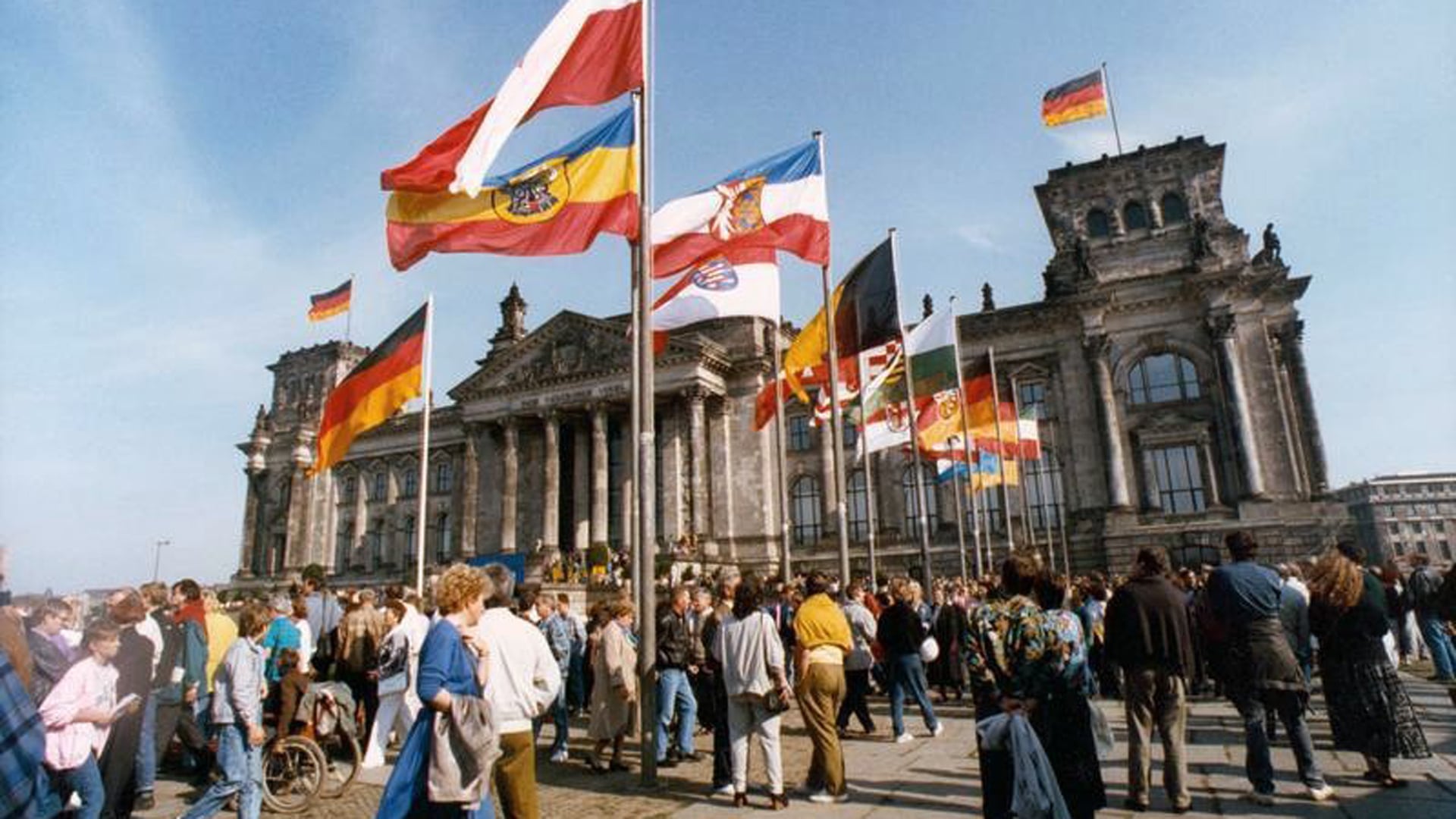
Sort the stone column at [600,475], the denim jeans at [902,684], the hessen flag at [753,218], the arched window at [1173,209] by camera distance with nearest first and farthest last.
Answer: the denim jeans at [902,684], the hessen flag at [753,218], the arched window at [1173,209], the stone column at [600,475]

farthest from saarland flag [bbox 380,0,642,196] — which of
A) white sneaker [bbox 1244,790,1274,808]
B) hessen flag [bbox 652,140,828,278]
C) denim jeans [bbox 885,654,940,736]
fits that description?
white sneaker [bbox 1244,790,1274,808]

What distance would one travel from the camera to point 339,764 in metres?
11.1

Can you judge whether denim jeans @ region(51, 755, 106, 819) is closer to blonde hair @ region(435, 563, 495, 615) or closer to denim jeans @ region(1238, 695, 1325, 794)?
blonde hair @ region(435, 563, 495, 615)

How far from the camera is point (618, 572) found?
3778 cm

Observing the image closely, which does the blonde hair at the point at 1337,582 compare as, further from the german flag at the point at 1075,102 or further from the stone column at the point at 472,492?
the stone column at the point at 472,492

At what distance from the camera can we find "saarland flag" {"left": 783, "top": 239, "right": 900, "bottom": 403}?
52.2 ft

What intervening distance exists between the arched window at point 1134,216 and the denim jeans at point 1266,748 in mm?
35551

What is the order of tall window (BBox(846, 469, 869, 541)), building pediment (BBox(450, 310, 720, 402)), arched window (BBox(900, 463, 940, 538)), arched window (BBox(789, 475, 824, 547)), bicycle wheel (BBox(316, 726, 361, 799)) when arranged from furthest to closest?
building pediment (BBox(450, 310, 720, 402))
arched window (BBox(789, 475, 824, 547))
tall window (BBox(846, 469, 869, 541))
arched window (BBox(900, 463, 940, 538))
bicycle wheel (BBox(316, 726, 361, 799))

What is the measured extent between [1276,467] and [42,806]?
128 feet

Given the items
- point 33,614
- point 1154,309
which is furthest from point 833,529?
point 33,614

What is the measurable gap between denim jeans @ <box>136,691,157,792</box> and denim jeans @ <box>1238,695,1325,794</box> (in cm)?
1091

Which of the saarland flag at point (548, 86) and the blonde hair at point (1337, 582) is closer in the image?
the blonde hair at point (1337, 582)

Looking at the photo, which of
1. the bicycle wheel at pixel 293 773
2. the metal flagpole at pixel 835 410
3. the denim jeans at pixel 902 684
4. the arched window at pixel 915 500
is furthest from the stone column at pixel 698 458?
the bicycle wheel at pixel 293 773

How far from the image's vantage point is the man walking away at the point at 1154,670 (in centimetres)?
705
